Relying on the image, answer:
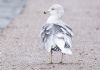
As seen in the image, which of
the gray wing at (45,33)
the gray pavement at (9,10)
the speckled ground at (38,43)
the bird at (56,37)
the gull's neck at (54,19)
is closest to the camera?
the bird at (56,37)

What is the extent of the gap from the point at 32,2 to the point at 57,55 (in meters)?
13.6

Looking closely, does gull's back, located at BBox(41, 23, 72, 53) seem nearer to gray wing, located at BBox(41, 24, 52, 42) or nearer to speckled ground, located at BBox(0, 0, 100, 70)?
gray wing, located at BBox(41, 24, 52, 42)

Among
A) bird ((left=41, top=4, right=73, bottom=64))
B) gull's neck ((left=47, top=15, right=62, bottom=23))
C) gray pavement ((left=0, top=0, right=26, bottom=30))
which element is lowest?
bird ((left=41, top=4, right=73, bottom=64))

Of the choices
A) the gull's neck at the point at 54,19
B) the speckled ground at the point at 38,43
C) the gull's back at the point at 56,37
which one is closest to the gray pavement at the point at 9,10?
the speckled ground at the point at 38,43

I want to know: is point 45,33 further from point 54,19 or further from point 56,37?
point 54,19

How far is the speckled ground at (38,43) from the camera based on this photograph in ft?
36.0

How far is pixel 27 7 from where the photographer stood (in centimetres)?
2338

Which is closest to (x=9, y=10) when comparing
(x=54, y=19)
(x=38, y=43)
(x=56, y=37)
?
(x=38, y=43)

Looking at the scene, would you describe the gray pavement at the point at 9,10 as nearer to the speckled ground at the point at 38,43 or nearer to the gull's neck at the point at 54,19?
the speckled ground at the point at 38,43

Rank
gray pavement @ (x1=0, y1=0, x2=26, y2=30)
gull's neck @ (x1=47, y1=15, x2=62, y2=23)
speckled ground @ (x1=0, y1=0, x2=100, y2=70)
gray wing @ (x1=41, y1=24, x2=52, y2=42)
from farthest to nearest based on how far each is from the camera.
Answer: gray pavement @ (x1=0, y1=0, x2=26, y2=30), gull's neck @ (x1=47, y1=15, x2=62, y2=23), speckled ground @ (x1=0, y1=0, x2=100, y2=70), gray wing @ (x1=41, y1=24, x2=52, y2=42)

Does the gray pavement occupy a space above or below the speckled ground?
above

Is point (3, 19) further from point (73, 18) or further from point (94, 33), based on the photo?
point (94, 33)

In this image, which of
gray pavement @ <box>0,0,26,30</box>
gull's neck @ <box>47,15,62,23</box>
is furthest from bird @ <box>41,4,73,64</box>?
gray pavement @ <box>0,0,26,30</box>

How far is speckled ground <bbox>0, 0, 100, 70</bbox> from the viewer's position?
36.0 ft
